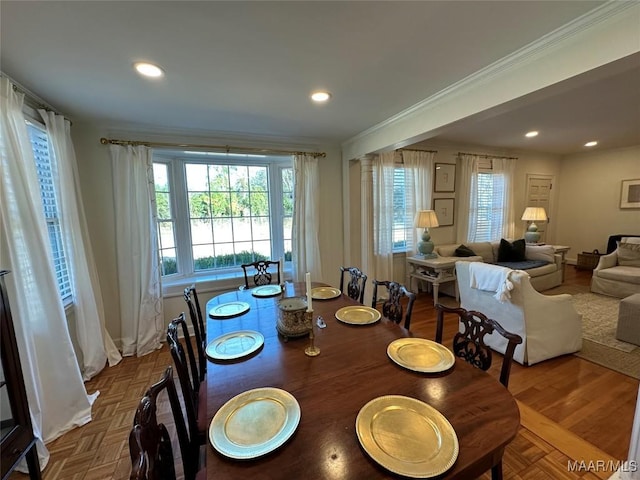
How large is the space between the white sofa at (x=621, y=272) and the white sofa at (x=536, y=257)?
1.53 feet

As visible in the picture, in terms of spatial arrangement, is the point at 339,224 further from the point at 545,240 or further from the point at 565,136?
the point at 545,240

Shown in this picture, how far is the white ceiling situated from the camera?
3.95 feet

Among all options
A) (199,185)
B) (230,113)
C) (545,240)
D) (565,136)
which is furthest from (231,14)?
(545,240)

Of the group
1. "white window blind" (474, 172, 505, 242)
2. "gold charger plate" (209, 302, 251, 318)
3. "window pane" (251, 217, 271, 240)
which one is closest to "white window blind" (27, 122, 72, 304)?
"gold charger plate" (209, 302, 251, 318)

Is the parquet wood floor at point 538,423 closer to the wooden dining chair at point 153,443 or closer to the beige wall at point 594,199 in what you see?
the wooden dining chair at point 153,443

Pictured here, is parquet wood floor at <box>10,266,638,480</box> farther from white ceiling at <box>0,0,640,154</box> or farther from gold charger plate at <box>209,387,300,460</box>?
white ceiling at <box>0,0,640,154</box>

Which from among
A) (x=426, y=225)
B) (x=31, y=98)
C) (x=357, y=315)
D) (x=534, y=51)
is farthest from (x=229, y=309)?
(x=426, y=225)

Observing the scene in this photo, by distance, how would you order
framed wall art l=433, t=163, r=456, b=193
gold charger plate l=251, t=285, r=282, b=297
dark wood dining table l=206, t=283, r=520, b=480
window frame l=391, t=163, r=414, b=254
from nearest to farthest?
dark wood dining table l=206, t=283, r=520, b=480 → gold charger plate l=251, t=285, r=282, b=297 → window frame l=391, t=163, r=414, b=254 → framed wall art l=433, t=163, r=456, b=193

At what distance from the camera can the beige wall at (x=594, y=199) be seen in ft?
16.9

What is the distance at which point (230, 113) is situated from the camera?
247 cm

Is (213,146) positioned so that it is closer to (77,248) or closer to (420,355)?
(77,248)

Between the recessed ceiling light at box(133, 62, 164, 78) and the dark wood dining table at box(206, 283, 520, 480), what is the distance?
5.45 feet

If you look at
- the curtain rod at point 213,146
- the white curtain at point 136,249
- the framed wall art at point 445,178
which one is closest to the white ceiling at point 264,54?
the curtain rod at point 213,146

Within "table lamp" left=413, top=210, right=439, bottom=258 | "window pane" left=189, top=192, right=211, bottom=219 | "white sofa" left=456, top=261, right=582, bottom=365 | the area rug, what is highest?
"window pane" left=189, top=192, right=211, bottom=219
